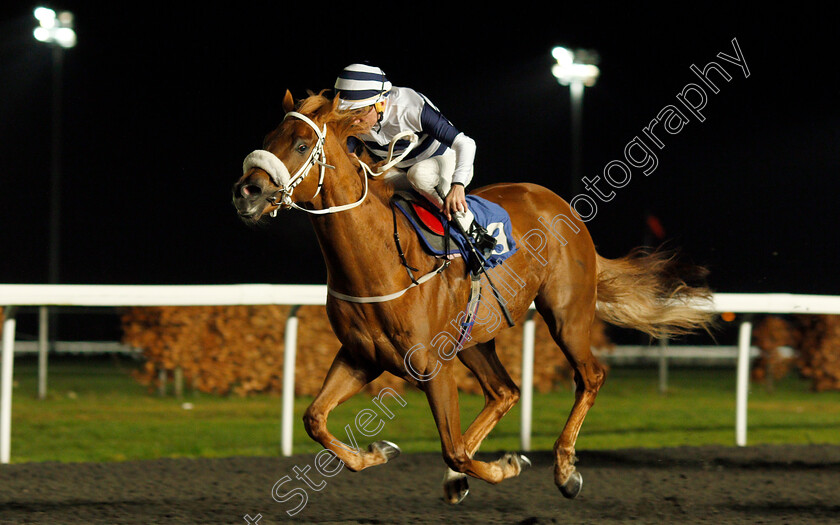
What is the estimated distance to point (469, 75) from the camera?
89.3ft

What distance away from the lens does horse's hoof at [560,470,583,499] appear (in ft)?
13.9

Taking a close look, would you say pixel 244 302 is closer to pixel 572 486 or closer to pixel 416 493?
pixel 416 493

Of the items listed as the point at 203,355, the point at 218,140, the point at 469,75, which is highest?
the point at 469,75

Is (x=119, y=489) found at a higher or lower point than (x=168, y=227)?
lower

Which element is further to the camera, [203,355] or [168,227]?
[168,227]

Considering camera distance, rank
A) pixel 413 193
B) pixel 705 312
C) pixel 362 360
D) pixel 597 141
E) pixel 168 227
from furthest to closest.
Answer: pixel 597 141, pixel 168 227, pixel 705 312, pixel 413 193, pixel 362 360

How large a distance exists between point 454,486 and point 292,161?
1.75 meters

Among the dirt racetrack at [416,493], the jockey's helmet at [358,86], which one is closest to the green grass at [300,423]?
the dirt racetrack at [416,493]

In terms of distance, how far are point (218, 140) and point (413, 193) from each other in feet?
80.0

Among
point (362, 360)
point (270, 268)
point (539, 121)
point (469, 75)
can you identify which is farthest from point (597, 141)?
point (362, 360)

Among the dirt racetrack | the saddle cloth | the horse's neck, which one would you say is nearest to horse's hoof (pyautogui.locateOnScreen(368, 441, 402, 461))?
the dirt racetrack

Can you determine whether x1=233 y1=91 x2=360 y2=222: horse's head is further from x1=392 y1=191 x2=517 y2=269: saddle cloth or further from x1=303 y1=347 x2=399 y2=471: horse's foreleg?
x1=303 y1=347 x2=399 y2=471: horse's foreleg

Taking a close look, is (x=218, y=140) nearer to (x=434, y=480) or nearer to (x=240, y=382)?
(x=240, y=382)

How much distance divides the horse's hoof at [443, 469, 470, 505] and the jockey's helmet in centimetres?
168
